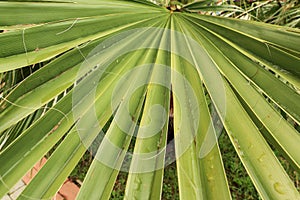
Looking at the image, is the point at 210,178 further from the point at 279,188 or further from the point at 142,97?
the point at 142,97

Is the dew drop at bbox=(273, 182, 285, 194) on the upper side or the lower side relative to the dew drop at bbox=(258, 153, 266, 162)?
lower

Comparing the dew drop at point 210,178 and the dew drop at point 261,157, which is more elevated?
the dew drop at point 261,157

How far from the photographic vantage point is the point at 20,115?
580 mm

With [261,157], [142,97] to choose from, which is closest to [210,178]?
[261,157]

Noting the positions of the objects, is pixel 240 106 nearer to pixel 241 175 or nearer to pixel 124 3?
pixel 124 3

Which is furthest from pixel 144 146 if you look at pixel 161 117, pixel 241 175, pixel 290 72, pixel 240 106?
pixel 241 175

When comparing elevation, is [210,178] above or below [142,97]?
below

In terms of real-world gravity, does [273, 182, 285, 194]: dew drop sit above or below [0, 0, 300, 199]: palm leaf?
below

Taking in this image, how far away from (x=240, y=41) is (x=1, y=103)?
19.4 inches

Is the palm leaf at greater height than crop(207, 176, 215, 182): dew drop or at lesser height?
greater

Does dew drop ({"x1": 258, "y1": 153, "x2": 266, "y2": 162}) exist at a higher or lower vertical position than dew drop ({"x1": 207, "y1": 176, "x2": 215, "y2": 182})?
higher

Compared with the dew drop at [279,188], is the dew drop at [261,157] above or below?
above

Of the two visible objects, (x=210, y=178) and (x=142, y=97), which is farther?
(x=142, y=97)

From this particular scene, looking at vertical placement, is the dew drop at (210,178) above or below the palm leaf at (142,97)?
below
